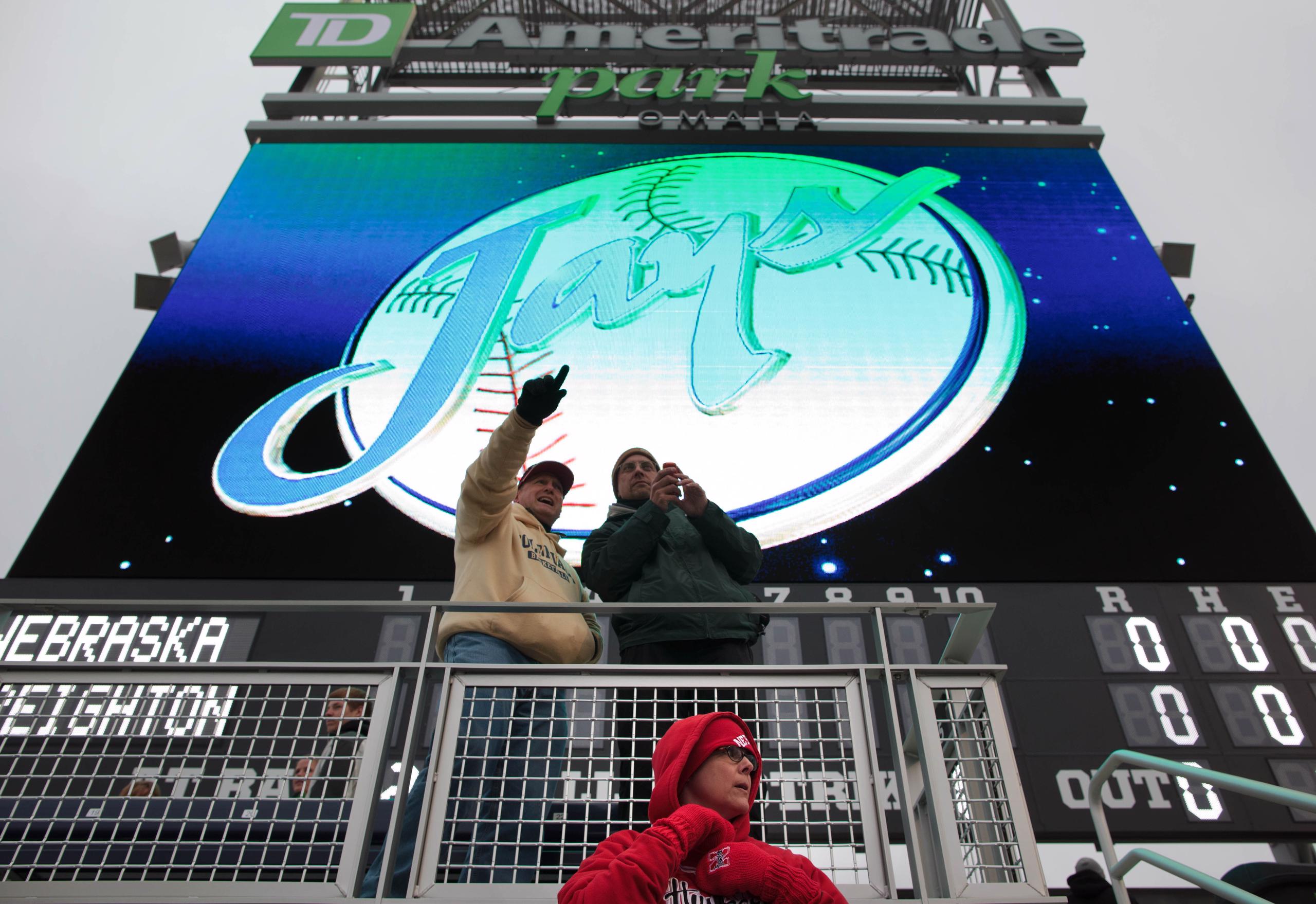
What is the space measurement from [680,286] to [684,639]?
3988 mm

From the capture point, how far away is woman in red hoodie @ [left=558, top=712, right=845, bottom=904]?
4.76 feet

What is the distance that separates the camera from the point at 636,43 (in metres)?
9.11

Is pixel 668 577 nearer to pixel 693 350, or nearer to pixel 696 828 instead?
pixel 696 828

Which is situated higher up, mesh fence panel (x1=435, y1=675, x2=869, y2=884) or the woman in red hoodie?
mesh fence panel (x1=435, y1=675, x2=869, y2=884)

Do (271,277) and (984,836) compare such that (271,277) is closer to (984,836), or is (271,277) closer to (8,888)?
(8,888)

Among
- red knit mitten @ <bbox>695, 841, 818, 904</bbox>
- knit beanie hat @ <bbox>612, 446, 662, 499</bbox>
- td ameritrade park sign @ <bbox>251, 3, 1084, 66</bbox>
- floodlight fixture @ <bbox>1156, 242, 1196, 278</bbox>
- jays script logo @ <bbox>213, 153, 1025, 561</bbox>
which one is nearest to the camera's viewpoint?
red knit mitten @ <bbox>695, 841, 818, 904</bbox>

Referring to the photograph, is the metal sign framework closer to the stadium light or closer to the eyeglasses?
the stadium light

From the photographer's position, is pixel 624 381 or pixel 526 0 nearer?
pixel 624 381

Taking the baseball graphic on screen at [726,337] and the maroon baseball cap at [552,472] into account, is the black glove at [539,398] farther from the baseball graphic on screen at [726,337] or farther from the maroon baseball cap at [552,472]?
the baseball graphic on screen at [726,337]

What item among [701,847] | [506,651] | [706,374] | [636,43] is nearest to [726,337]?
[706,374]

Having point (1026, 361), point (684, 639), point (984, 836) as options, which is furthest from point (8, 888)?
point (1026, 361)

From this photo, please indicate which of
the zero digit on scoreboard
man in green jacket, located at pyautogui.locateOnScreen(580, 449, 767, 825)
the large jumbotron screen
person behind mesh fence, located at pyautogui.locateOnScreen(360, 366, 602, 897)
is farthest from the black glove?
the zero digit on scoreboard

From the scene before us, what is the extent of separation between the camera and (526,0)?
10.8 meters

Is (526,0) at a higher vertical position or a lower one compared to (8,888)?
higher
